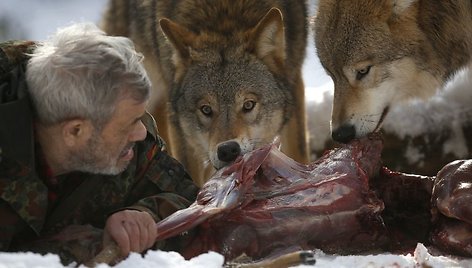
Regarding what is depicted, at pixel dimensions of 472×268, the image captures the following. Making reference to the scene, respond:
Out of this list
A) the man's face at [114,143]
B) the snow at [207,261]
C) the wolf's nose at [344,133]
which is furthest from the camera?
the wolf's nose at [344,133]

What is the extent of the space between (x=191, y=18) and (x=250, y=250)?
3120mm

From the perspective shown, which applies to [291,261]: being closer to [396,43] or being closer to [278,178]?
[278,178]

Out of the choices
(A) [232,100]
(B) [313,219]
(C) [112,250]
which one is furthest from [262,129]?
(C) [112,250]

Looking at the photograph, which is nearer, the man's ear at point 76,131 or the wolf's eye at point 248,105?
the man's ear at point 76,131

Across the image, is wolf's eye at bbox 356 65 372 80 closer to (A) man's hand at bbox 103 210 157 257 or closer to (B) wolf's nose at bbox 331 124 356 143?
(B) wolf's nose at bbox 331 124 356 143

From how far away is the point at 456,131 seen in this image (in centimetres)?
650

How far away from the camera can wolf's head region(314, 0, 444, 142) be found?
196 inches

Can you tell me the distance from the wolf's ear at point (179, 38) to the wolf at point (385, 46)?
1062 millimetres

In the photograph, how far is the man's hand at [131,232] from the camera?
277cm

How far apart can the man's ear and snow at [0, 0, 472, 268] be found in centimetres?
53

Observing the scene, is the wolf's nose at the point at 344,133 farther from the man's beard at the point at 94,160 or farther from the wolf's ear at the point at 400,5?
the man's beard at the point at 94,160

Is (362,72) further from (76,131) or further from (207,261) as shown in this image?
(207,261)

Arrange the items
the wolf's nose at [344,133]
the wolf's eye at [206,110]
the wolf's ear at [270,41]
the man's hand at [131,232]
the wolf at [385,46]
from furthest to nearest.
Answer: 1. the wolf's eye at [206,110]
2. the wolf's ear at [270,41]
3. the wolf at [385,46]
4. the wolf's nose at [344,133]
5. the man's hand at [131,232]

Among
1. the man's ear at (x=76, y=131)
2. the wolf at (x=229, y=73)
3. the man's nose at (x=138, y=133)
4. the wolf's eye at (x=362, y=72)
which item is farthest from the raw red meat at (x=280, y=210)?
the wolf's eye at (x=362, y=72)
